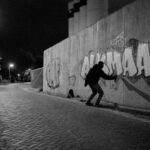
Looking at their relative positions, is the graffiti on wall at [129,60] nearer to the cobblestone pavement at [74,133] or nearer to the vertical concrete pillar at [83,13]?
the cobblestone pavement at [74,133]

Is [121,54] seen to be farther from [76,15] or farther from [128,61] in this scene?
[76,15]

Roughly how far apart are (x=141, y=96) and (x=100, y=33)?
13.7 feet

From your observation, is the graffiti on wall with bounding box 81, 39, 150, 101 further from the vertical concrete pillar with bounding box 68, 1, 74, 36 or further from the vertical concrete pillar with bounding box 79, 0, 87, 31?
the vertical concrete pillar with bounding box 68, 1, 74, 36

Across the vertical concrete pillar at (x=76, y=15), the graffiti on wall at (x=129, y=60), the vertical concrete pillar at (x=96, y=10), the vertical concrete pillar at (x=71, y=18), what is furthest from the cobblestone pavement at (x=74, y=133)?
the vertical concrete pillar at (x=71, y=18)

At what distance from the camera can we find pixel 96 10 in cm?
3488

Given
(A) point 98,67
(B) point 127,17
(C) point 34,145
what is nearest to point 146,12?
(B) point 127,17

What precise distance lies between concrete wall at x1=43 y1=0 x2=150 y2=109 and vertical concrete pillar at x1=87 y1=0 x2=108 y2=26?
66.6 ft

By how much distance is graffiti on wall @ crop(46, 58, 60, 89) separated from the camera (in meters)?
17.8

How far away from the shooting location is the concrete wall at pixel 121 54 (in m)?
8.62

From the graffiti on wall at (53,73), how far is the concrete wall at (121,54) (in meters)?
2.85

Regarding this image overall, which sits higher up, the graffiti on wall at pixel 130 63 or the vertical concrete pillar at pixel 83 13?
the vertical concrete pillar at pixel 83 13

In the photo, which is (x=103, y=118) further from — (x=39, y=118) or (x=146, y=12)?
(x=146, y=12)

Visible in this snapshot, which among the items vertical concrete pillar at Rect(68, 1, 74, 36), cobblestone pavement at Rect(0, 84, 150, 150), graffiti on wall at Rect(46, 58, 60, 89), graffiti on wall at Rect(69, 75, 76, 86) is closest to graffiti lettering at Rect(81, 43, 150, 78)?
cobblestone pavement at Rect(0, 84, 150, 150)

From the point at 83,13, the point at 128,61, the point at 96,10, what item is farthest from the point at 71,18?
the point at 128,61
